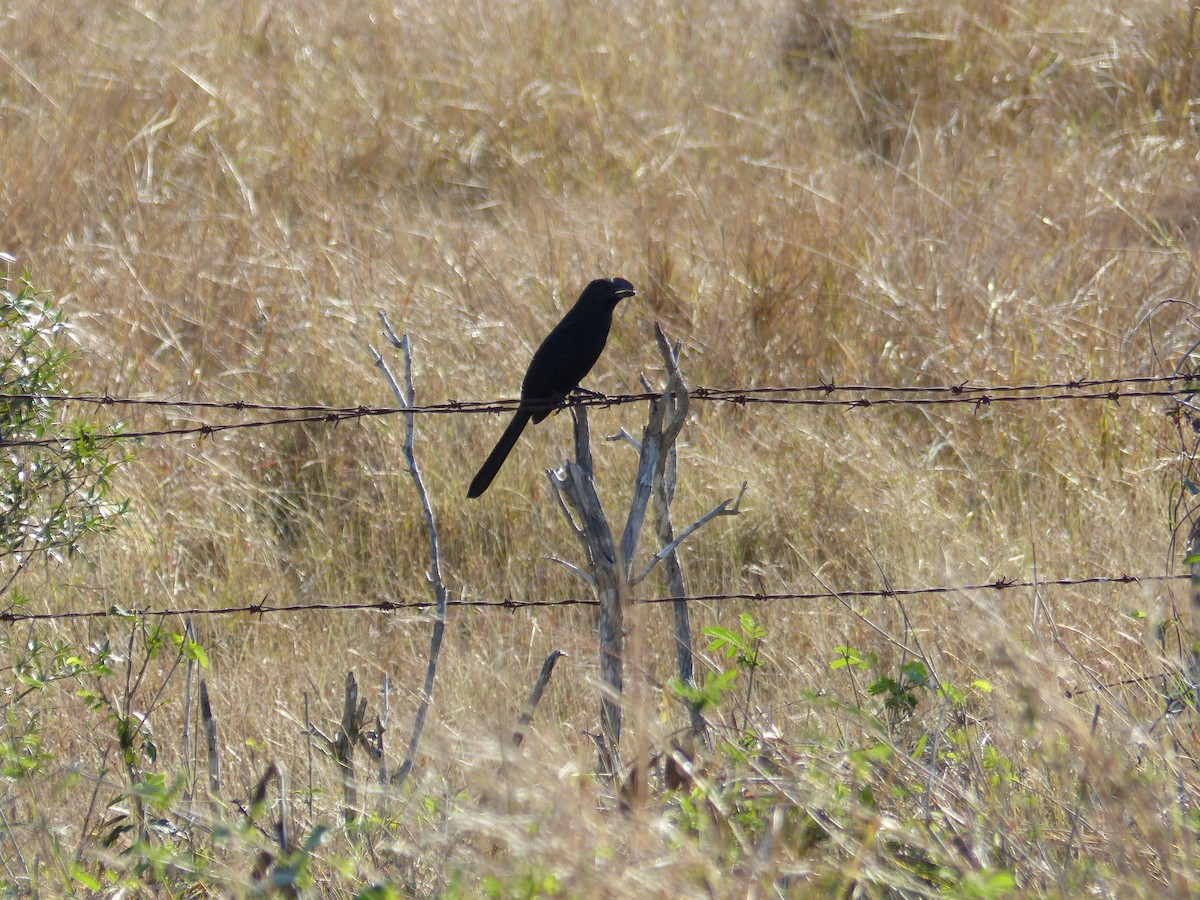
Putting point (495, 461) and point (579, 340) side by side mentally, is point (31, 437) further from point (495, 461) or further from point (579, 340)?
point (579, 340)

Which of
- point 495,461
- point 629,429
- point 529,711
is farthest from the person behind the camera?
point 629,429

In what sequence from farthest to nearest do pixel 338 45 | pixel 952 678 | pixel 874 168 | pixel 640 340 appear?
pixel 338 45 < pixel 874 168 < pixel 640 340 < pixel 952 678

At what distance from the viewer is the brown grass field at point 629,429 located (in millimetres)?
2613

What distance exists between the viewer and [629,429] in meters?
6.23

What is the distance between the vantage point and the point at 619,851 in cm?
234

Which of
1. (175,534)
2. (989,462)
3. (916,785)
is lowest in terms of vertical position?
(175,534)

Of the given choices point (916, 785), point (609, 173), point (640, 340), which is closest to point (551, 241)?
point (640, 340)

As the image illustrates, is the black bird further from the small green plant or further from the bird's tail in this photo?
the small green plant

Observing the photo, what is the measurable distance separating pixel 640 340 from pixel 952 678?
3.30 metres

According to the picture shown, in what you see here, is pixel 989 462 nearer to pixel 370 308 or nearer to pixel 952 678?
pixel 952 678

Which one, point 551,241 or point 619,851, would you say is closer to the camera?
point 619,851

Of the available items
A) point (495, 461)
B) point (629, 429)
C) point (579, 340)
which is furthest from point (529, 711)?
point (629, 429)

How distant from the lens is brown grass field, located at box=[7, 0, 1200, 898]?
2.61 meters

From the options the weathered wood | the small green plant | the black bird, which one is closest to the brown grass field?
the weathered wood
